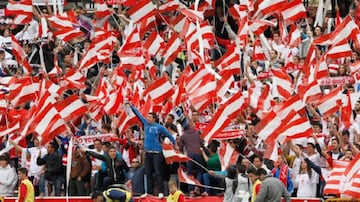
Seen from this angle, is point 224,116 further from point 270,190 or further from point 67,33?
point 67,33

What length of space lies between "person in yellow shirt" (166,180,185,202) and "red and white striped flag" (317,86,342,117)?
3537 millimetres

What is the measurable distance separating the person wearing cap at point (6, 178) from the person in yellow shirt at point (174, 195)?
4035mm

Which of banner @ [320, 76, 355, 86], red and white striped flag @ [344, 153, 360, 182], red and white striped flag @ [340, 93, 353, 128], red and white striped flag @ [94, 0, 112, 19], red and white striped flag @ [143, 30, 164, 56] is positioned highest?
red and white striped flag @ [94, 0, 112, 19]

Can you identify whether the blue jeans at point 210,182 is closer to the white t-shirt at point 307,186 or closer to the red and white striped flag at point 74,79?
the white t-shirt at point 307,186

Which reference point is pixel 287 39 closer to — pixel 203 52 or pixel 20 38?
pixel 203 52

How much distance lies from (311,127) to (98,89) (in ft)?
20.3

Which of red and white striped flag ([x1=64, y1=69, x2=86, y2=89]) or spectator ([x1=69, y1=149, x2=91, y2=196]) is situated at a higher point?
red and white striped flag ([x1=64, y1=69, x2=86, y2=89])

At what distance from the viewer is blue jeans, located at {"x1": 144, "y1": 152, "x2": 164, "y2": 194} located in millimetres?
38625

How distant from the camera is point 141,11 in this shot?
42.0 meters

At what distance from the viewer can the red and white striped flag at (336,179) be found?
3669cm

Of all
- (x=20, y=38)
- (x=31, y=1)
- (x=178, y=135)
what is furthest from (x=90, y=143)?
Result: (x=20, y=38)

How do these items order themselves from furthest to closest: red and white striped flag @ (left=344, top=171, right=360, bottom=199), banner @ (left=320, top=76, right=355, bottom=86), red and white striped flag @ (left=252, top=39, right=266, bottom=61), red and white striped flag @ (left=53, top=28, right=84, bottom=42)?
red and white striped flag @ (left=53, top=28, right=84, bottom=42) → red and white striped flag @ (left=252, top=39, right=266, bottom=61) → banner @ (left=320, top=76, right=355, bottom=86) → red and white striped flag @ (left=344, top=171, right=360, bottom=199)

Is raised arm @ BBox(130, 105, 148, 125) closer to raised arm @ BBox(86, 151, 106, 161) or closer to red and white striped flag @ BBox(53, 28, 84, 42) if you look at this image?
raised arm @ BBox(86, 151, 106, 161)

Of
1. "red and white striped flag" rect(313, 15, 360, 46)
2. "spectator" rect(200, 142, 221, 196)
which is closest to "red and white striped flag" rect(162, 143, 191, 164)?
"spectator" rect(200, 142, 221, 196)
